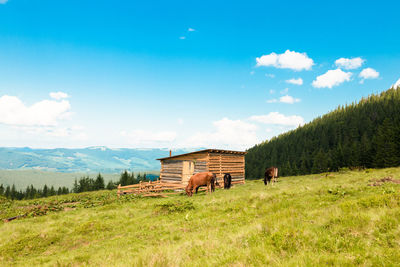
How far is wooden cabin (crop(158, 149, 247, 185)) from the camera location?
28.0 meters

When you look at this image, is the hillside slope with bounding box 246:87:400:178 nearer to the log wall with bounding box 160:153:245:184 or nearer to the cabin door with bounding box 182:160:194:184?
the log wall with bounding box 160:153:245:184

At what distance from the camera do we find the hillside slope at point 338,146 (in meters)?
61.8

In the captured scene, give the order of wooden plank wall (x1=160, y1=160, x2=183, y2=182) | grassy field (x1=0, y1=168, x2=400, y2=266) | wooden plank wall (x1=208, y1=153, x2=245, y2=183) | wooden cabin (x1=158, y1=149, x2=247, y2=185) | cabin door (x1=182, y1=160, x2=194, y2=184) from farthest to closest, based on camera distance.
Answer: wooden plank wall (x1=160, y1=160, x2=183, y2=182) → cabin door (x1=182, y1=160, x2=194, y2=184) → wooden plank wall (x1=208, y1=153, x2=245, y2=183) → wooden cabin (x1=158, y1=149, x2=247, y2=185) → grassy field (x1=0, y1=168, x2=400, y2=266)

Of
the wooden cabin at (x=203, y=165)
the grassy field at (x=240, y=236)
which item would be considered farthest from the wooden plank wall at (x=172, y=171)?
the grassy field at (x=240, y=236)

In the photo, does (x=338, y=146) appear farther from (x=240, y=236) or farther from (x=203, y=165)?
(x=240, y=236)

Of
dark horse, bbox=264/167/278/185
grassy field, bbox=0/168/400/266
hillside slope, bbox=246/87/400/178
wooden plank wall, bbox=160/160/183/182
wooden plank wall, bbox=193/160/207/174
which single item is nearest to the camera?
grassy field, bbox=0/168/400/266

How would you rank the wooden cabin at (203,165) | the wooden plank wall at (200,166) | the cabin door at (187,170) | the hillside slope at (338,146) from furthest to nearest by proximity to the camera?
the hillside slope at (338,146)
the cabin door at (187,170)
the wooden cabin at (203,165)
the wooden plank wall at (200,166)

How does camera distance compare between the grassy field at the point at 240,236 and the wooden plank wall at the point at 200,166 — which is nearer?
the grassy field at the point at 240,236

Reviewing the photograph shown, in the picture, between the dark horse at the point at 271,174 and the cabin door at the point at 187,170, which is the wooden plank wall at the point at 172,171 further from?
the dark horse at the point at 271,174

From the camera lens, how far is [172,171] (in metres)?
31.5

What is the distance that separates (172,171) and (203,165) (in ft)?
19.1

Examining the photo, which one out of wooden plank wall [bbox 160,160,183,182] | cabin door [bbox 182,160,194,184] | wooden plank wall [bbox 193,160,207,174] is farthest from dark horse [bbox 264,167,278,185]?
wooden plank wall [bbox 160,160,183,182]

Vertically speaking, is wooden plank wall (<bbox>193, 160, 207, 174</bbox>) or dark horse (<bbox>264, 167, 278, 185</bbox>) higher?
wooden plank wall (<bbox>193, 160, 207, 174</bbox>)

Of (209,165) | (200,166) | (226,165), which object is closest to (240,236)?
(209,165)
